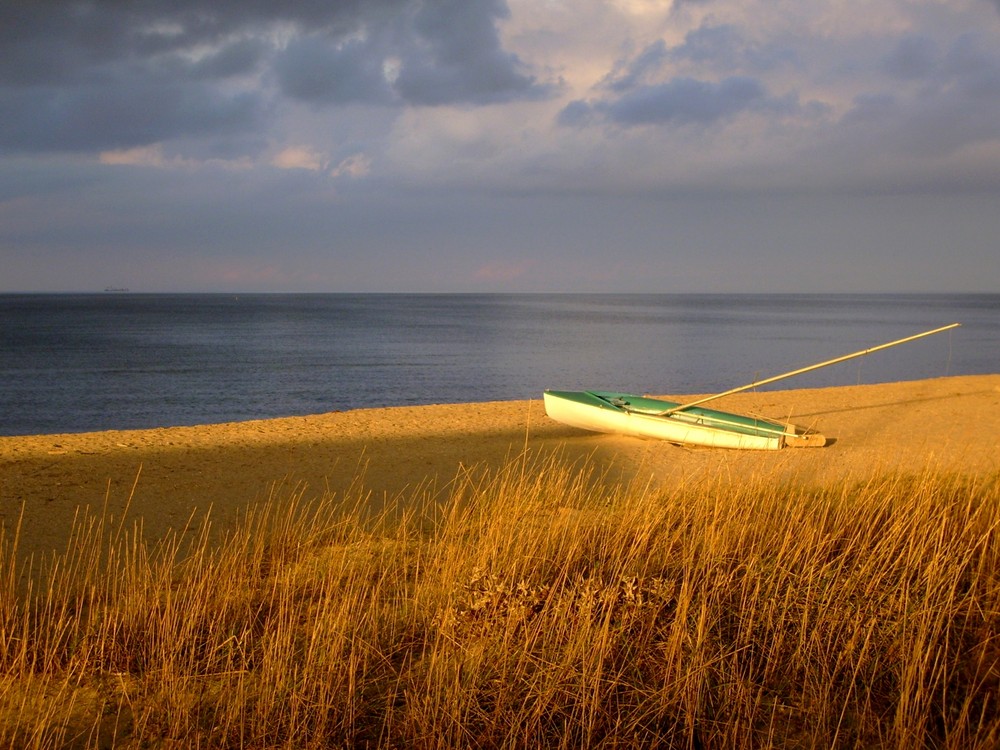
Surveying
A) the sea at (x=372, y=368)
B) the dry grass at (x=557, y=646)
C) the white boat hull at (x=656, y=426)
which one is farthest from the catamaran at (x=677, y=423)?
the sea at (x=372, y=368)

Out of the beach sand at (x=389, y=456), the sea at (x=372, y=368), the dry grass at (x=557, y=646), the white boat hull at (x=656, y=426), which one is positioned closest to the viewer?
the dry grass at (x=557, y=646)

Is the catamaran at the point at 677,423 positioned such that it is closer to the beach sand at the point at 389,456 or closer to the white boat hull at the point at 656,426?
the white boat hull at the point at 656,426

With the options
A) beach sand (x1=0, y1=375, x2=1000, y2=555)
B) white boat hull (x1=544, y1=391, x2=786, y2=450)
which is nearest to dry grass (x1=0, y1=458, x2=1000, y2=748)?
beach sand (x1=0, y1=375, x2=1000, y2=555)

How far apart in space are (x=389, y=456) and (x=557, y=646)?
290 inches

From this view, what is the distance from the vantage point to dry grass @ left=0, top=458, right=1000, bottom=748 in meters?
3.33

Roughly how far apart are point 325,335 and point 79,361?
23367 mm

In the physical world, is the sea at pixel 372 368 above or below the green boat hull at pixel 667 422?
below

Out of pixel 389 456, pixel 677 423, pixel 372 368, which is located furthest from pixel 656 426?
pixel 372 368

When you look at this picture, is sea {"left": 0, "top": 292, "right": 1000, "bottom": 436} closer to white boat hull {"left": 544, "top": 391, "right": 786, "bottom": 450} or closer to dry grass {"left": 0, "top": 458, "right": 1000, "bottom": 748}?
white boat hull {"left": 544, "top": 391, "right": 786, "bottom": 450}

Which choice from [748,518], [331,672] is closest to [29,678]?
[331,672]

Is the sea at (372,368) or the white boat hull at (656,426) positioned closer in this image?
the white boat hull at (656,426)

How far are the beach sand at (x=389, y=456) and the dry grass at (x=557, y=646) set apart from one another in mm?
1228

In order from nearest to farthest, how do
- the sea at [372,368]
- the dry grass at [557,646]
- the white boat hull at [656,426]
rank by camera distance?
the dry grass at [557,646], the white boat hull at [656,426], the sea at [372,368]

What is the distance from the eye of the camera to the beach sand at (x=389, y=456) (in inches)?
304
